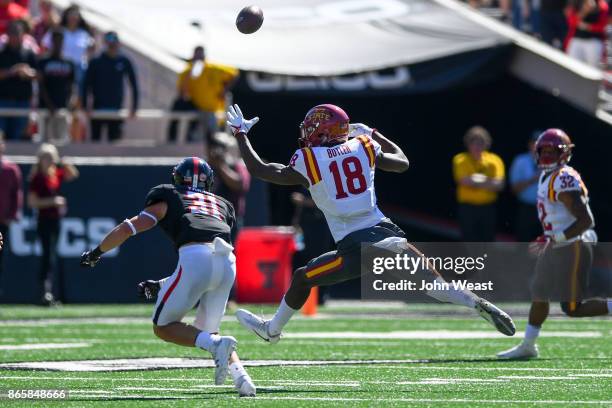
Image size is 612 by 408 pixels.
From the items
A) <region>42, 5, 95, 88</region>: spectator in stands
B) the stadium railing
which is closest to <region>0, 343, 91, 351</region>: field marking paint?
the stadium railing

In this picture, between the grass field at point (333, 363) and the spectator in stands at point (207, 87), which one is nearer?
the grass field at point (333, 363)

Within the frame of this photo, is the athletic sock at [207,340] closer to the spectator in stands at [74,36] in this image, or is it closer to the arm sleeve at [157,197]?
the arm sleeve at [157,197]

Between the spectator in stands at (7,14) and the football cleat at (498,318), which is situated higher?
the spectator in stands at (7,14)

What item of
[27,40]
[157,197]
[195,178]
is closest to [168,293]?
[157,197]

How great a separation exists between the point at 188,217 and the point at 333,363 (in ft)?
7.45

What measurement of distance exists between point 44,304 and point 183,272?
8.49 meters

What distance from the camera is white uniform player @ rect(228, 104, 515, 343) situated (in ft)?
32.2

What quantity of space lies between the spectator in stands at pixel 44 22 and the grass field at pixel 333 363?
4.33m

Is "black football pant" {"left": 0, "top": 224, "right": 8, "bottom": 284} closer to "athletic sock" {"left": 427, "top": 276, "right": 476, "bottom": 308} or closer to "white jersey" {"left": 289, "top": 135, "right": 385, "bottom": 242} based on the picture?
"white jersey" {"left": 289, "top": 135, "right": 385, "bottom": 242}

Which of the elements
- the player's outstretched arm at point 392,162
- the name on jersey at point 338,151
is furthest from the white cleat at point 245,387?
the player's outstretched arm at point 392,162

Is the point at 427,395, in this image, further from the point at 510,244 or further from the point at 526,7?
the point at 526,7

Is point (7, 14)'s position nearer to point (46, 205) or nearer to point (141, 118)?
point (141, 118)

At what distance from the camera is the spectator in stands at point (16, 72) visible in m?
17.5

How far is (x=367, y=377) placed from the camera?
9.67 metres
